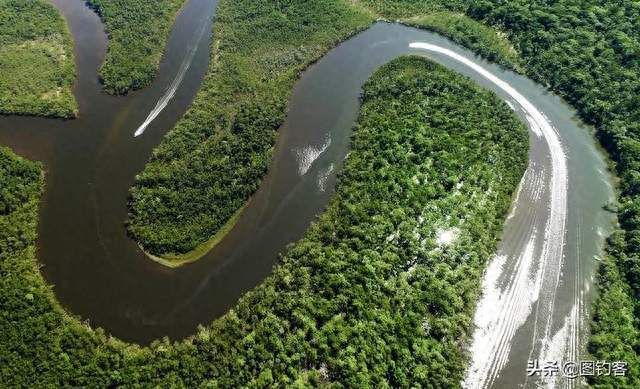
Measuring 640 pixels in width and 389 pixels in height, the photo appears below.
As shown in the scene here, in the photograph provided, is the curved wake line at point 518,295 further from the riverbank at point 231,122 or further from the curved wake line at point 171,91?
the curved wake line at point 171,91

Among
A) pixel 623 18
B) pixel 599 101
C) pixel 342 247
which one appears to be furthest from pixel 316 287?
pixel 623 18

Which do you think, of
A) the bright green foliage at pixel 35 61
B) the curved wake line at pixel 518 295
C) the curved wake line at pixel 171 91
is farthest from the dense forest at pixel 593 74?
the bright green foliage at pixel 35 61

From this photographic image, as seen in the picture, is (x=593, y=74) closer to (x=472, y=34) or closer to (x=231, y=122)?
(x=472, y=34)

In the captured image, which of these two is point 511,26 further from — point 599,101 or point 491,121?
point 491,121

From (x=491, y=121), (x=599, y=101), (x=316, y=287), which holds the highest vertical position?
(x=599, y=101)

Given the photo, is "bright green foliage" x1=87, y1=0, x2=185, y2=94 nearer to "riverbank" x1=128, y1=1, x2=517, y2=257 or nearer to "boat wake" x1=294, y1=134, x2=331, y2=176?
"riverbank" x1=128, y1=1, x2=517, y2=257

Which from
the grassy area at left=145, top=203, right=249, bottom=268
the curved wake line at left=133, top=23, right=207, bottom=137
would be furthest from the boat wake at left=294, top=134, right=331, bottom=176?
the curved wake line at left=133, top=23, right=207, bottom=137
